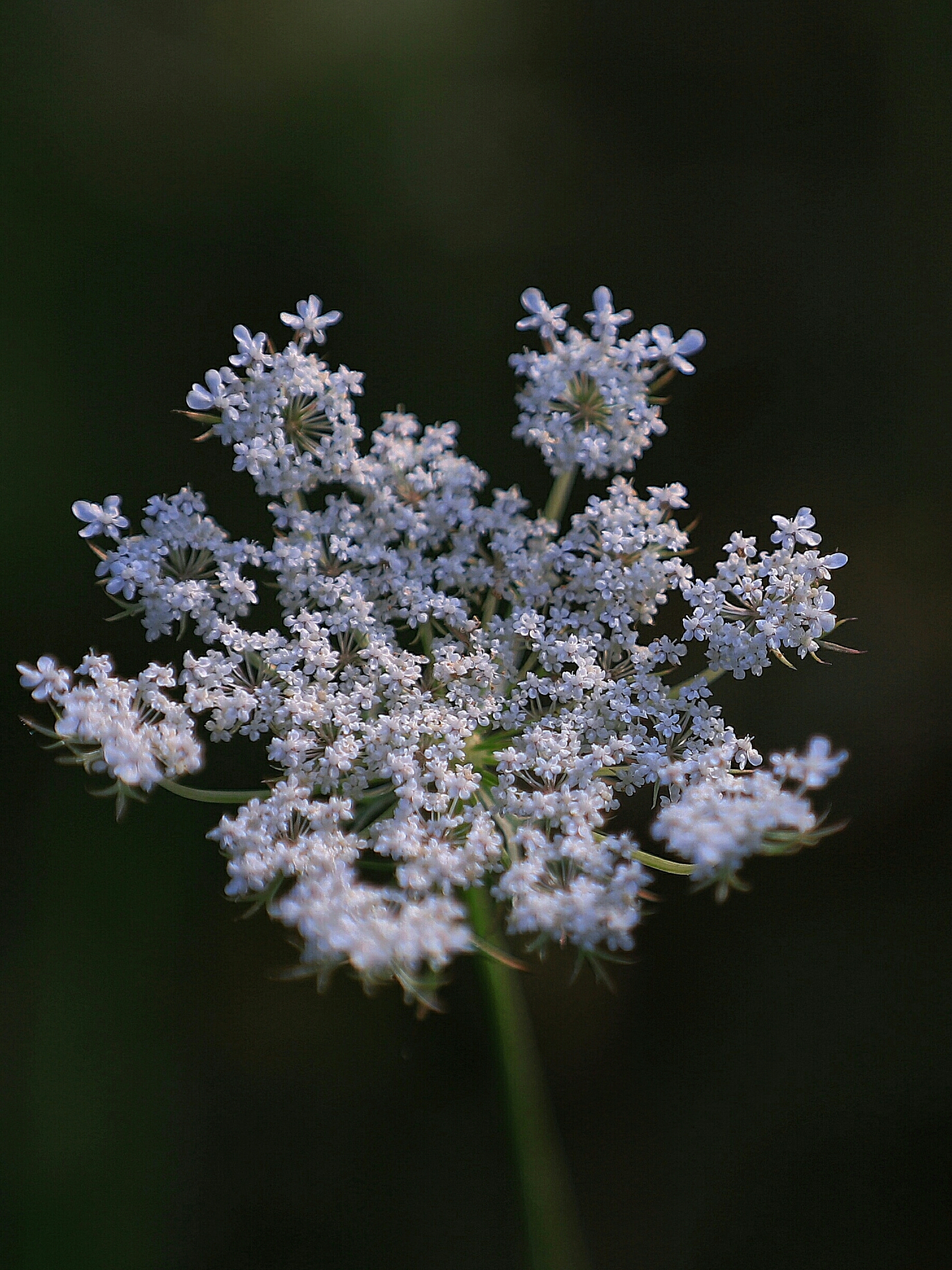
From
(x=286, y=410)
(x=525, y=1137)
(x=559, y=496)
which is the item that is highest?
(x=286, y=410)

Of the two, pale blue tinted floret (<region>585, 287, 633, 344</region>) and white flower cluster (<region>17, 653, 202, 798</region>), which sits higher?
pale blue tinted floret (<region>585, 287, 633, 344</region>)

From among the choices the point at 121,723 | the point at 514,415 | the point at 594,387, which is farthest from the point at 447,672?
the point at 514,415

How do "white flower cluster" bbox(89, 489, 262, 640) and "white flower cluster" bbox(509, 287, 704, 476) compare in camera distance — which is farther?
"white flower cluster" bbox(509, 287, 704, 476)

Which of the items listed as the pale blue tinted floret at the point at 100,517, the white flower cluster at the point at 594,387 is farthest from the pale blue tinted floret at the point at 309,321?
the pale blue tinted floret at the point at 100,517

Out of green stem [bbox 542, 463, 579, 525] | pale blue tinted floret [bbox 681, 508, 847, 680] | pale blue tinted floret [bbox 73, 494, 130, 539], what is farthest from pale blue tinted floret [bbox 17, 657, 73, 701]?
pale blue tinted floret [bbox 681, 508, 847, 680]

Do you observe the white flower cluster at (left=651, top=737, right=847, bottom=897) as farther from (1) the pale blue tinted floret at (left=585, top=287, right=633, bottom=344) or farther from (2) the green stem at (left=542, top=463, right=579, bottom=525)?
(1) the pale blue tinted floret at (left=585, top=287, right=633, bottom=344)

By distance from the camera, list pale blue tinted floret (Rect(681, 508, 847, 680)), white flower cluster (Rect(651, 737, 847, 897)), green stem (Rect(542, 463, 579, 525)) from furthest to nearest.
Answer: green stem (Rect(542, 463, 579, 525)) < pale blue tinted floret (Rect(681, 508, 847, 680)) < white flower cluster (Rect(651, 737, 847, 897))

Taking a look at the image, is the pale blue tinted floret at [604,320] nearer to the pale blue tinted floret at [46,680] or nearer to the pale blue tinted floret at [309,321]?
the pale blue tinted floret at [309,321]

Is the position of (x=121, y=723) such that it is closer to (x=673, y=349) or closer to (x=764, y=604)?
(x=764, y=604)
